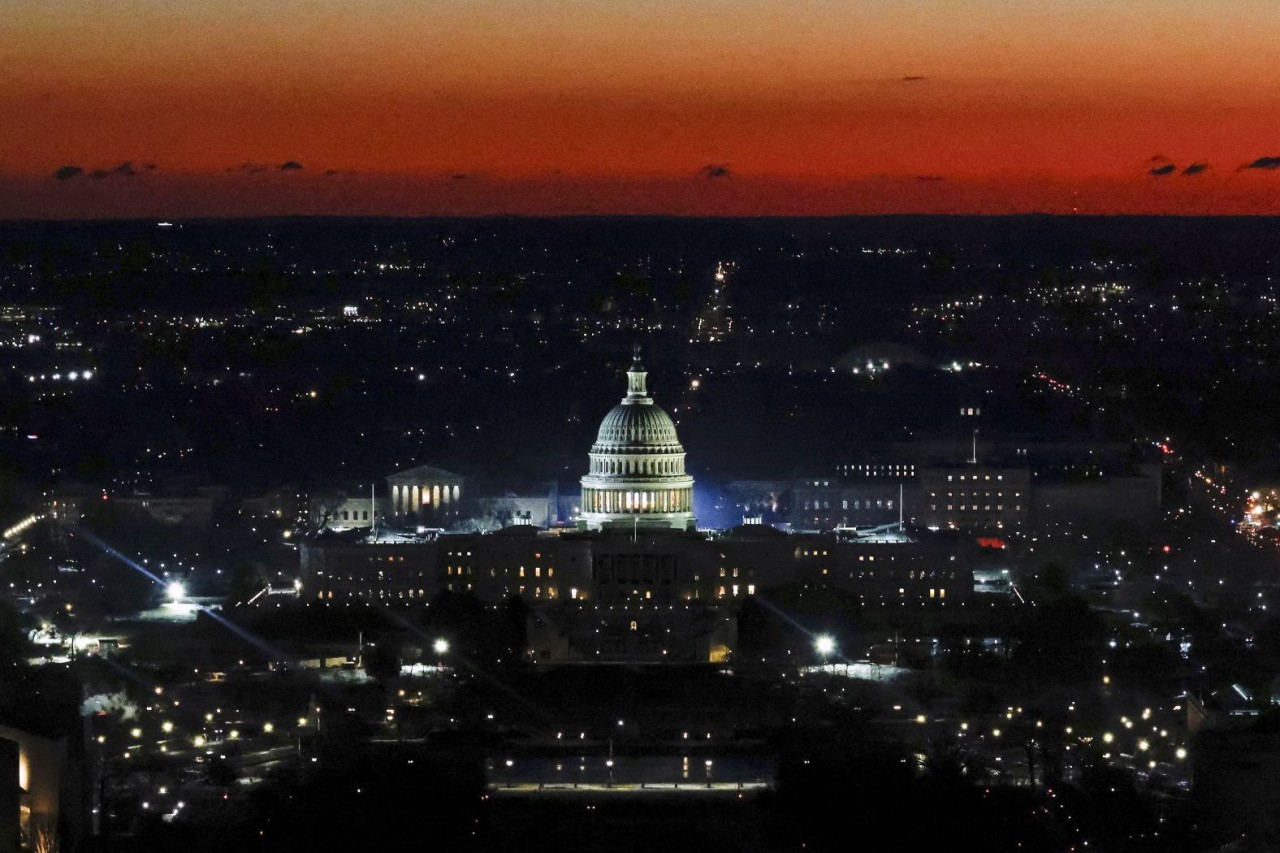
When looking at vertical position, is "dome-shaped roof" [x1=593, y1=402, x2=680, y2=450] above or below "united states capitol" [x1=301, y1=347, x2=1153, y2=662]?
above

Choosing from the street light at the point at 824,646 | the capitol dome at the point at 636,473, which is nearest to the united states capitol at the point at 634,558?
the capitol dome at the point at 636,473

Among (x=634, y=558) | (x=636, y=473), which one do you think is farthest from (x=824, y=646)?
(x=636, y=473)

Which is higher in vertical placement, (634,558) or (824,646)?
(634,558)

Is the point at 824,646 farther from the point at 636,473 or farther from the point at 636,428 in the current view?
the point at 636,428

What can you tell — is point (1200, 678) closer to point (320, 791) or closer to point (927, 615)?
point (927, 615)

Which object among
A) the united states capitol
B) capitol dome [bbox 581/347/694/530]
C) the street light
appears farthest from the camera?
capitol dome [bbox 581/347/694/530]

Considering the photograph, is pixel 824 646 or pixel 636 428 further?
pixel 636 428

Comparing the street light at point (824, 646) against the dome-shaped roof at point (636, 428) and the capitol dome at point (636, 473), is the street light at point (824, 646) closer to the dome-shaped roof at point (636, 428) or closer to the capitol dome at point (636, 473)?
the capitol dome at point (636, 473)

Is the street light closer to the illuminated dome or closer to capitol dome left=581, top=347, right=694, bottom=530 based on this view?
capitol dome left=581, top=347, right=694, bottom=530

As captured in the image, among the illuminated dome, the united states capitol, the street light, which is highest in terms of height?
the illuminated dome

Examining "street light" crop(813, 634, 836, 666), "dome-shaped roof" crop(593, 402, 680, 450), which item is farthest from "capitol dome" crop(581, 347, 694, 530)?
"street light" crop(813, 634, 836, 666)
